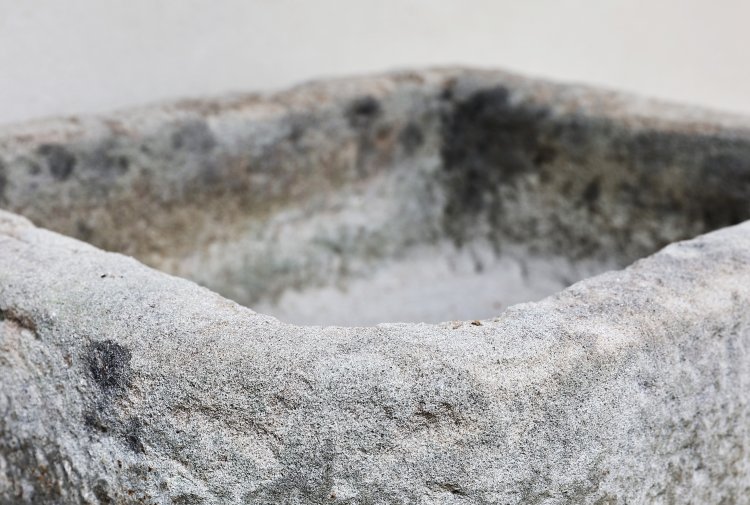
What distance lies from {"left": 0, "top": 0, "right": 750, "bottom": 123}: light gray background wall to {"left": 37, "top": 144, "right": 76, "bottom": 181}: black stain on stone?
0.68 ft

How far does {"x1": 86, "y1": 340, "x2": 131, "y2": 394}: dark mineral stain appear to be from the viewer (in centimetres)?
108

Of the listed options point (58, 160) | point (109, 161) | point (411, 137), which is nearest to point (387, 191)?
point (411, 137)

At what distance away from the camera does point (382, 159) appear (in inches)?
91.8

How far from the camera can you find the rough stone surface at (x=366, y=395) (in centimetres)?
100

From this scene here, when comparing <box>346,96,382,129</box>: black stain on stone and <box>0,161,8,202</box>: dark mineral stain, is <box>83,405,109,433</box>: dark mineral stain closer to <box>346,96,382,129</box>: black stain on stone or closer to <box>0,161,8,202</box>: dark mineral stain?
<box>0,161,8,202</box>: dark mineral stain

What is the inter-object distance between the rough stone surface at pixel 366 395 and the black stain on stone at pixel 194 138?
28.4 inches

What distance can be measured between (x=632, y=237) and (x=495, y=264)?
364 mm

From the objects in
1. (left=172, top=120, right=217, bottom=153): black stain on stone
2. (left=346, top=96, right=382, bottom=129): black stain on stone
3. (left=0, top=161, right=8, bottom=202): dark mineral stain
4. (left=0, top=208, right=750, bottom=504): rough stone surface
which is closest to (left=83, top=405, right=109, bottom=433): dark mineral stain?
(left=0, top=208, right=750, bottom=504): rough stone surface

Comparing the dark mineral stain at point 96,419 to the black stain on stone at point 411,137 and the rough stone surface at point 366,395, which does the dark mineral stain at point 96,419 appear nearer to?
the rough stone surface at point 366,395

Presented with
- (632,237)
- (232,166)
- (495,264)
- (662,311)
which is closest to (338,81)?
(232,166)

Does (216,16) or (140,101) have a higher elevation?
(216,16)

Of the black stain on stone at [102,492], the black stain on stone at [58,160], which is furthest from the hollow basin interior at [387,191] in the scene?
the black stain on stone at [102,492]

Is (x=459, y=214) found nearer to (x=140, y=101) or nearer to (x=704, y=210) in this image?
(x=704, y=210)

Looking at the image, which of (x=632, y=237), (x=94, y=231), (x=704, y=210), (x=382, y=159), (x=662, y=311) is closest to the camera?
(x=662, y=311)
